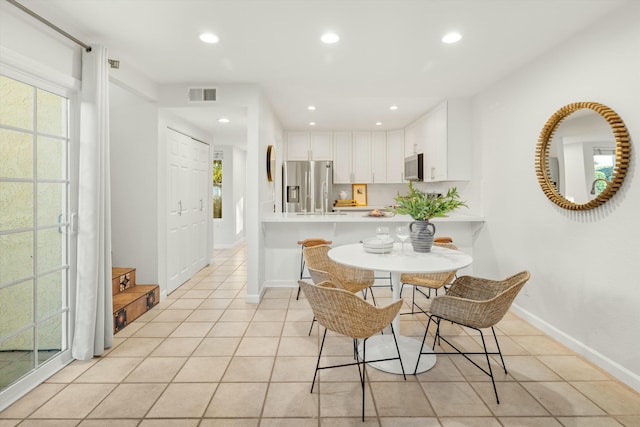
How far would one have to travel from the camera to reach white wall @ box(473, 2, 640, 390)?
2268 mm

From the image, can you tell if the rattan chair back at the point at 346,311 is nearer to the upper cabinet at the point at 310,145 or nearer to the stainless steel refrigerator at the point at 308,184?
the stainless steel refrigerator at the point at 308,184

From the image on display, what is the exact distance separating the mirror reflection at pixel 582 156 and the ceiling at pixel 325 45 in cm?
71

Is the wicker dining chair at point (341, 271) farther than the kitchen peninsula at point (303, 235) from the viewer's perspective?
No

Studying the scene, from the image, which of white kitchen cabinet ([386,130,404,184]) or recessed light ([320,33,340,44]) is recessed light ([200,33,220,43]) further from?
white kitchen cabinet ([386,130,404,184])

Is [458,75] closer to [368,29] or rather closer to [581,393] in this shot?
[368,29]

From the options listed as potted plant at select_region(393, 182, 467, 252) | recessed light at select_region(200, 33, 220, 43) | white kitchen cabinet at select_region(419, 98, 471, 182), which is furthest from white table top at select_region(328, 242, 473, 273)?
white kitchen cabinet at select_region(419, 98, 471, 182)

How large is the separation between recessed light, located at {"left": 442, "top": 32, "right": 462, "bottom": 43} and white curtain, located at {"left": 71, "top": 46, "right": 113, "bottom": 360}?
8.66 feet

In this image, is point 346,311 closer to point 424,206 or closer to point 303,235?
point 424,206

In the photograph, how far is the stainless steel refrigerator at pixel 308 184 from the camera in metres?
6.45

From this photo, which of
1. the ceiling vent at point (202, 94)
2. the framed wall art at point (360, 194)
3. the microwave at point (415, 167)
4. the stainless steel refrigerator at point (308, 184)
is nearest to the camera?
the ceiling vent at point (202, 94)

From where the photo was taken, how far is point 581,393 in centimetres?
214

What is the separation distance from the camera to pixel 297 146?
6.68 meters

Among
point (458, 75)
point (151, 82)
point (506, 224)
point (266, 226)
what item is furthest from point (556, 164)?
point (151, 82)

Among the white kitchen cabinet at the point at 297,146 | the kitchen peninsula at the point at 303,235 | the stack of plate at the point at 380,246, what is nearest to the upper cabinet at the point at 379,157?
the white kitchen cabinet at the point at 297,146
